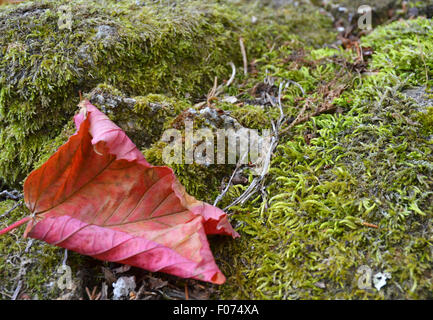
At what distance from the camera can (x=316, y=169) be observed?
6.59ft

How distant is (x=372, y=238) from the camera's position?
1.67m

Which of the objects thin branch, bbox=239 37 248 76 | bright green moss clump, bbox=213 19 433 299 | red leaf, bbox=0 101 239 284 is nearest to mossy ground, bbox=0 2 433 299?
bright green moss clump, bbox=213 19 433 299

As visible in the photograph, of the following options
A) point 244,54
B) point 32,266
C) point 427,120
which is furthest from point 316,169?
point 32,266

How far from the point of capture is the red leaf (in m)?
1.56

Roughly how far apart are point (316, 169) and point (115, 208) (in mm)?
1141

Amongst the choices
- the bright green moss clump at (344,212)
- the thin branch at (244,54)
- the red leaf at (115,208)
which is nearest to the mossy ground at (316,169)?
the bright green moss clump at (344,212)

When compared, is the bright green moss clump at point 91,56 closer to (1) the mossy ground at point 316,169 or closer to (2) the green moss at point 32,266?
(1) the mossy ground at point 316,169

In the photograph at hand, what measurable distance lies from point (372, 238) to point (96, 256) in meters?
1.32

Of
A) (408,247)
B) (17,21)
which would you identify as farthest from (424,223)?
(17,21)

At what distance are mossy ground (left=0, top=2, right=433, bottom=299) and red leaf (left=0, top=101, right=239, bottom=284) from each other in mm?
228

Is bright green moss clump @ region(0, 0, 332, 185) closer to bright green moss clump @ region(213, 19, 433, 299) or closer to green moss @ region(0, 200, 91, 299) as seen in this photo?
green moss @ region(0, 200, 91, 299)

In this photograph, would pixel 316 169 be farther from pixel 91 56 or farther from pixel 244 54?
pixel 91 56

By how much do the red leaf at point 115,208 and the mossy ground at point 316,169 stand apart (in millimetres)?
228
